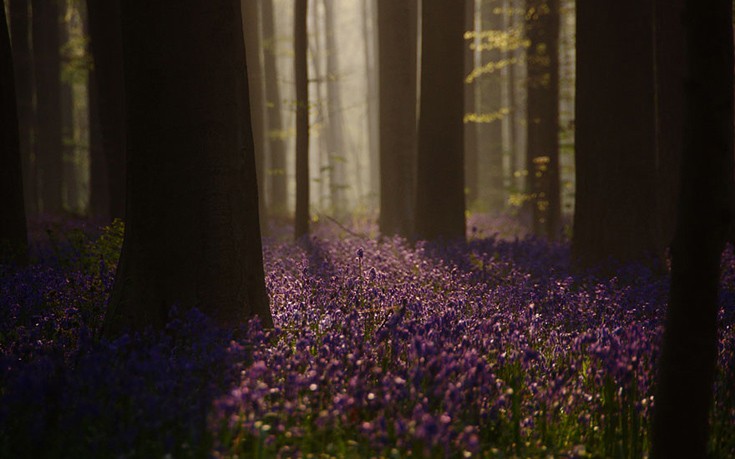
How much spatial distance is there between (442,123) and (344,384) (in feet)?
30.0

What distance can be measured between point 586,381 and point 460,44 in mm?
9303

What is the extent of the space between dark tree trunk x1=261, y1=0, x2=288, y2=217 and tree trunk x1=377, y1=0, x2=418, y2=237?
10476mm

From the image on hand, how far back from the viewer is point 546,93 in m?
17.0

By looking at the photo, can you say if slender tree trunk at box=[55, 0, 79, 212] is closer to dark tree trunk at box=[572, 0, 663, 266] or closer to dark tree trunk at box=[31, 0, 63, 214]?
dark tree trunk at box=[31, 0, 63, 214]

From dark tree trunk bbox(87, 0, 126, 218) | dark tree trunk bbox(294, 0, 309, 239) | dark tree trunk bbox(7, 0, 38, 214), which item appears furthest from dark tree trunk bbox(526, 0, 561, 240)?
dark tree trunk bbox(7, 0, 38, 214)

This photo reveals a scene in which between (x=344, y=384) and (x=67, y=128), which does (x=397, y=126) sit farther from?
(x=67, y=128)

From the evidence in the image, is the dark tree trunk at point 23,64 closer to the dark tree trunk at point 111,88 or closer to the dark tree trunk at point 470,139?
the dark tree trunk at point 111,88

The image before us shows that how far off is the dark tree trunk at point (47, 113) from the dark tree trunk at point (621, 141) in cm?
2174

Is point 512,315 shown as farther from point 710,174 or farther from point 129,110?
point 129,110

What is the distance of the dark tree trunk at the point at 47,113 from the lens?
88.5ft

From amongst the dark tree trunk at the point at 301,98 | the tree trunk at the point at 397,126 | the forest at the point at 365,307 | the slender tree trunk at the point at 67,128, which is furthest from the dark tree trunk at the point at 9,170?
the slender tree trunk at the point at 67,128

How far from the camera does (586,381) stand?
203 inches

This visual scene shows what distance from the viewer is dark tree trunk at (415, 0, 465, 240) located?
13.1 meters

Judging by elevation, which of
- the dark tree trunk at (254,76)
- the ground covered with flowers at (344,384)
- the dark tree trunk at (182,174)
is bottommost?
the ground covered with flowers at (344,384)
